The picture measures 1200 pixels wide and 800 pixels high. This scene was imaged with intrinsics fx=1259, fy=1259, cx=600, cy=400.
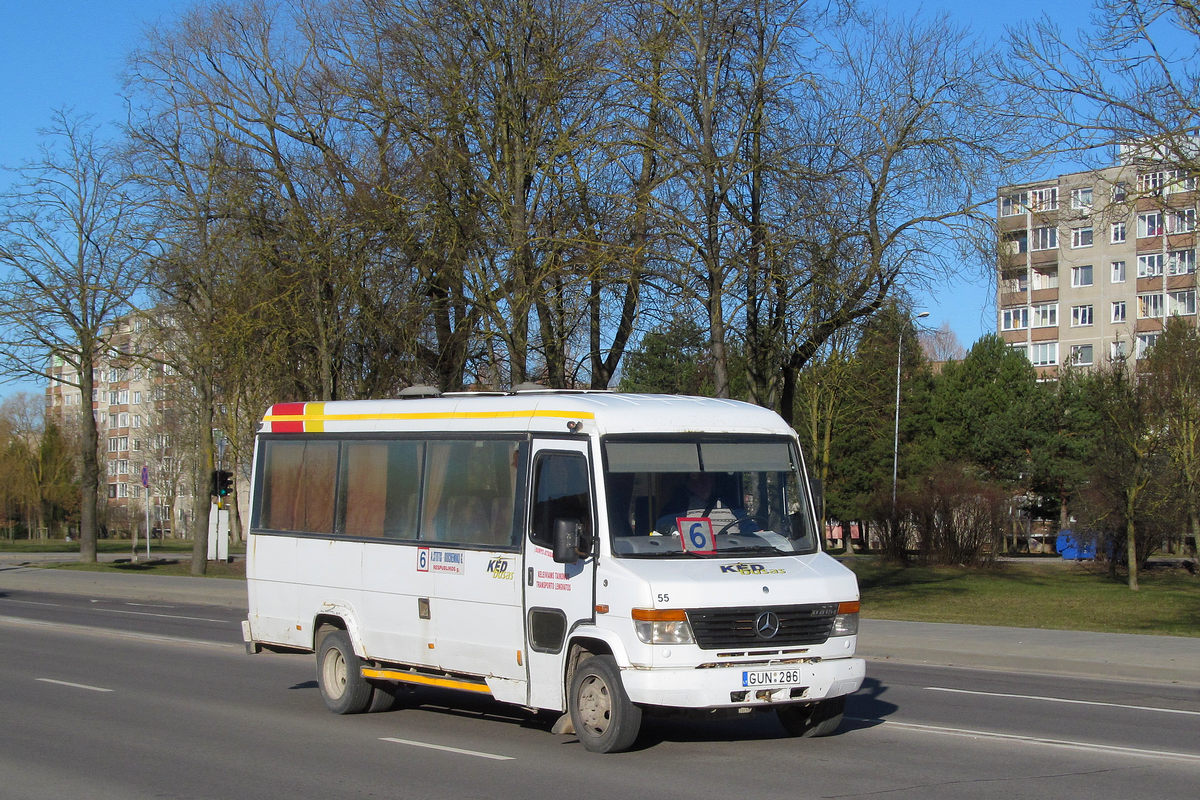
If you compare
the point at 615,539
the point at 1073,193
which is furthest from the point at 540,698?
the point at 1073,193

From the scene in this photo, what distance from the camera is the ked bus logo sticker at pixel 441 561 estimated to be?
36.1 feet

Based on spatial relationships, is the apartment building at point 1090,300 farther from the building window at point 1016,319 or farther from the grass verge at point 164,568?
the grass verge at point 164,568

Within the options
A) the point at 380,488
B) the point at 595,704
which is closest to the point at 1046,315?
the point at 380,488

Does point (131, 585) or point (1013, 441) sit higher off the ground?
point (1013, 441)

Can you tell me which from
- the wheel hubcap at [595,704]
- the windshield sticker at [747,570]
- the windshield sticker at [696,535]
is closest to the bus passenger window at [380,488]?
the wheel hubcap at [595,704]

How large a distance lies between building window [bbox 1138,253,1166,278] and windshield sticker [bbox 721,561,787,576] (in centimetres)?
7279

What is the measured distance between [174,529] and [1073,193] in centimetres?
9362

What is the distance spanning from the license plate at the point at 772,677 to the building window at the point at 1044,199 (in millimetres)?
12570

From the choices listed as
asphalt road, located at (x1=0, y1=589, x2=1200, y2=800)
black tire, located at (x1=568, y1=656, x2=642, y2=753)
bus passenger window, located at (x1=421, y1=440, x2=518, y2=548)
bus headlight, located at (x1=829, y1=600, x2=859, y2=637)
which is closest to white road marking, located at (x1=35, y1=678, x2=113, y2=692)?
asphalt road, located at (x1=0, y1=589, x2=1200, y2=800)

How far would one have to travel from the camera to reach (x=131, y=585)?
34188 mm

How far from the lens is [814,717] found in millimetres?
10273

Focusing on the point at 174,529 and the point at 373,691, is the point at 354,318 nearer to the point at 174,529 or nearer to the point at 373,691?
the point at 373,691

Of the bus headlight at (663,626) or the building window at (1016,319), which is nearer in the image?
the bus headlight at (663,626)

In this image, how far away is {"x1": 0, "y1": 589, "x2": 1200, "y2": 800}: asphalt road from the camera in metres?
8.45
